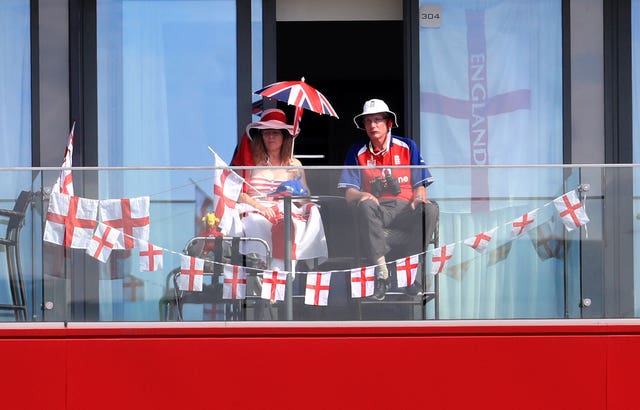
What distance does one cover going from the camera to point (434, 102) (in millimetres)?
9938

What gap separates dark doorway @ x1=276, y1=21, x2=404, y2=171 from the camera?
13.4 meters

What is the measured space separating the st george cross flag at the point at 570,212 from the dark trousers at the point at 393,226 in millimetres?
803

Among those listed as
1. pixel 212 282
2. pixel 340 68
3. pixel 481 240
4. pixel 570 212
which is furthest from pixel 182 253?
pixel 340 68

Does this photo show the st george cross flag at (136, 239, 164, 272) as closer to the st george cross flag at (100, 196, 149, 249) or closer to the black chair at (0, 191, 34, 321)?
the st george cross flag at (100, 196, 149, 249)

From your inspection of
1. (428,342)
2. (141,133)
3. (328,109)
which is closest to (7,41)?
(141,133)

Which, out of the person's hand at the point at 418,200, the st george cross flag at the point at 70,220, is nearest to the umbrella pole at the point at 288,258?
the person's hand at the point at 418,200

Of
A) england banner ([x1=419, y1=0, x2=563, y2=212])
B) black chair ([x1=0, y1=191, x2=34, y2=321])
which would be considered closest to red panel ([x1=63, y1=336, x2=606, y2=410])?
black chair ([x1=0, y1=191, x2=34, y2=321])

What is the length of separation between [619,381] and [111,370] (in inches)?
128

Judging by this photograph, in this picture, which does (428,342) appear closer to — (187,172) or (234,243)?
(234,243)

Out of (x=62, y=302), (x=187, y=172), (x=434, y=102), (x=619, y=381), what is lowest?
(x=619, y=381)

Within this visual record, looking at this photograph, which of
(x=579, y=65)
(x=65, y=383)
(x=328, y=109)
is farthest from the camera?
(x=579, y=65)

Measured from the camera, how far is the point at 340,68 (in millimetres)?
15648

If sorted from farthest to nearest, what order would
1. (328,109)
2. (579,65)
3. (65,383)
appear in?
(579,65)
(328,109)
(65,383)

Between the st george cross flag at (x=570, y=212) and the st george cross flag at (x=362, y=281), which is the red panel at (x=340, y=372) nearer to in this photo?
the st george cross flag at (x=362, y=281)
